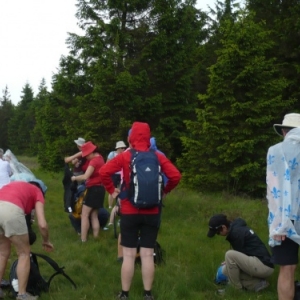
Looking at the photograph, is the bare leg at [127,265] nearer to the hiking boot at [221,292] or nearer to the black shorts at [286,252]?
the hiking boot at [221,292]

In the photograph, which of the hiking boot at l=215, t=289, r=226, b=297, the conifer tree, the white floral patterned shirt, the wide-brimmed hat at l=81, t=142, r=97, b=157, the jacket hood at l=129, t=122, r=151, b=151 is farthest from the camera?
the conifer tree

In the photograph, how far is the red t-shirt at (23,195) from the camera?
5520mm

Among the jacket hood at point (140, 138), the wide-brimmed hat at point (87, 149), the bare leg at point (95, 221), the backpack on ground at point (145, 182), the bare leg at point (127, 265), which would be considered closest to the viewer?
the backpack on ground at point (145, 182)

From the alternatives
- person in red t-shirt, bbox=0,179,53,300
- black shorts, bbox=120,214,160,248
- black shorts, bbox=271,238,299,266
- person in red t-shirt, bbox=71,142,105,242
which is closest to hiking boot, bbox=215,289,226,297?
black shorts, bbox=120,214,160,248

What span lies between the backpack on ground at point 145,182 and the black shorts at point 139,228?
20cm

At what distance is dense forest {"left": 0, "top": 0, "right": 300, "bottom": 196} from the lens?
17.2m

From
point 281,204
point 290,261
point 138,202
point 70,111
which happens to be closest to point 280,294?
point 290,261

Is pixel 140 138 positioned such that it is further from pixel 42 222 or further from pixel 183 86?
pixel 183 86

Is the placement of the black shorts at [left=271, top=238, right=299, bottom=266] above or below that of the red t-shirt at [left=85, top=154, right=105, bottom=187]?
below

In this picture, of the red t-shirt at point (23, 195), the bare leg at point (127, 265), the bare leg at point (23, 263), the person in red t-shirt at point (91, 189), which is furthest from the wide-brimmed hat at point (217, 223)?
the person in red t-shirt at point (91, 189)

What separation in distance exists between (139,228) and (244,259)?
1406 mm

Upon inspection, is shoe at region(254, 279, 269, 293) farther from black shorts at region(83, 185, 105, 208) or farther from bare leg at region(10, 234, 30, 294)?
black shorts at region(83, 185, 105, 208)

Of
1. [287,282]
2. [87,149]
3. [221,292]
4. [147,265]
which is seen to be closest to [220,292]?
[221,292]

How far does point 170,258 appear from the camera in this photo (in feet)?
25.3
